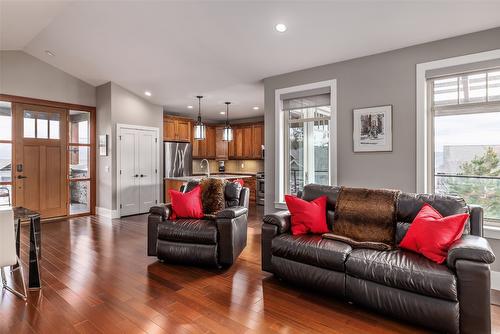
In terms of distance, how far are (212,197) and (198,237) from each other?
0.68m

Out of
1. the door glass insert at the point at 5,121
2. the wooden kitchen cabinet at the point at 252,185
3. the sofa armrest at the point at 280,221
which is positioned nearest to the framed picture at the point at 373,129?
the sofa armrest at the point at 280,221

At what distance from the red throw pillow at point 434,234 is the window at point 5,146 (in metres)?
6.38

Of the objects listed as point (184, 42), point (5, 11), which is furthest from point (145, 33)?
point (5, 11)

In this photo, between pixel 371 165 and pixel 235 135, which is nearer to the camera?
pixel 371 165

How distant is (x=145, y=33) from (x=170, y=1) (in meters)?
0.93

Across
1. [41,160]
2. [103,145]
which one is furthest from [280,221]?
[41,160]

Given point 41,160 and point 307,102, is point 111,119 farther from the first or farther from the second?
point 307,102

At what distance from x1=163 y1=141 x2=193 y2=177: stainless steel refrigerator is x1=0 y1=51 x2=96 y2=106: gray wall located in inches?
76.5

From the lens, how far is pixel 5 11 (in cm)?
399

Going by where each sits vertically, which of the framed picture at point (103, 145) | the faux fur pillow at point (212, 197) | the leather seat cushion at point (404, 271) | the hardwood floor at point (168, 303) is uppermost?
the framed picture at point (103, 145)

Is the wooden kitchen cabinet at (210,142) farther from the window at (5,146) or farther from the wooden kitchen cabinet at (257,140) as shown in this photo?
the window at (5,146)

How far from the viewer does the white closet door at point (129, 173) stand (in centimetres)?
630

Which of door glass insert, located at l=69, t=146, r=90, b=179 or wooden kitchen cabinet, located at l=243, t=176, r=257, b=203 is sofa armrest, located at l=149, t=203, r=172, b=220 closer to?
door glass insert, located at l=69, t=146, r=90, b=179

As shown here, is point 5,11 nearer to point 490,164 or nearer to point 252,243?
point 252,243
